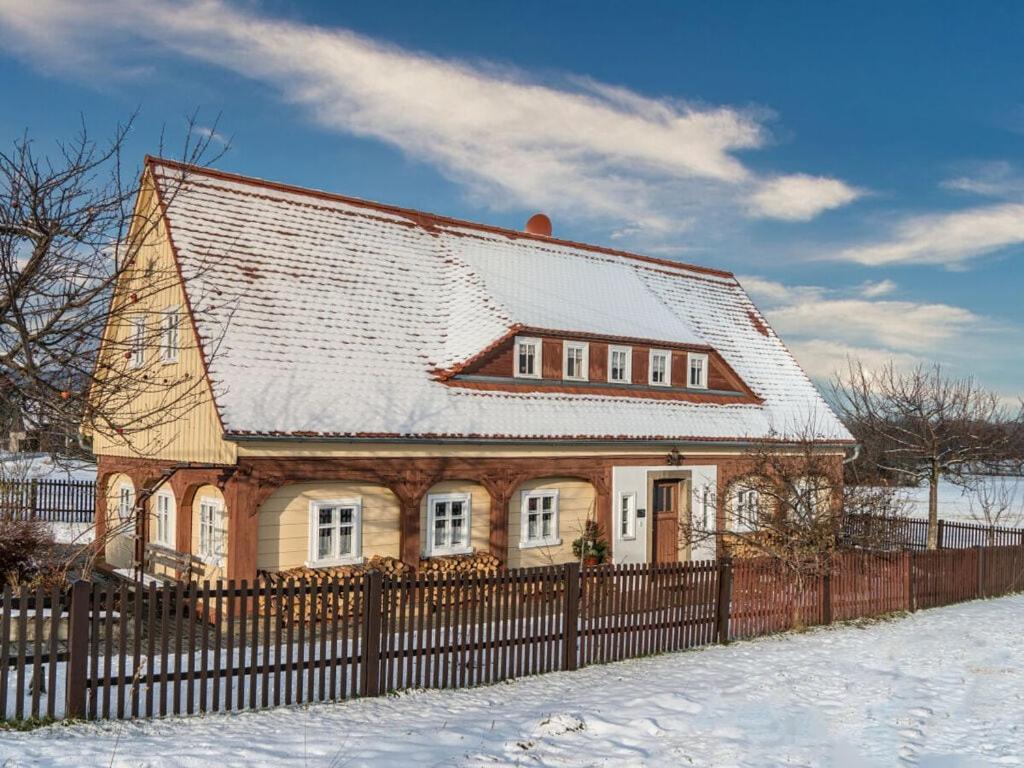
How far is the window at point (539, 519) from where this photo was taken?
17922mm

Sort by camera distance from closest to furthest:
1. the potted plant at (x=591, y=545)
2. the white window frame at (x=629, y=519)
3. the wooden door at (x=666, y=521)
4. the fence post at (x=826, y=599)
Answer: the fence post at (x=826, y=599) < the potted plant at (x=591, y=545) < the white window frame at (x=629, y=519) < the wooden door at (x=666, y=521)

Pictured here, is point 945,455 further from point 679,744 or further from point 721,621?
point 679,744

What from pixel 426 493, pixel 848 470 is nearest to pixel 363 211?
pixel 426 493

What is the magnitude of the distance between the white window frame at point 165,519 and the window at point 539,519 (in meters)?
7.22

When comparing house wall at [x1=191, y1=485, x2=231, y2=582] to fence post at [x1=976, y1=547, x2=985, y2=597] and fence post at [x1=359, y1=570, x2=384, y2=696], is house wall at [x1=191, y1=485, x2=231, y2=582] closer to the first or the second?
fence post at [x1=359, y1=570, x2=384, y2=696]

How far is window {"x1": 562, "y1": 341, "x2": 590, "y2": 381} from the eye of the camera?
1973cm

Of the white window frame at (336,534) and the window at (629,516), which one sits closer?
the white window frame at (336,534)

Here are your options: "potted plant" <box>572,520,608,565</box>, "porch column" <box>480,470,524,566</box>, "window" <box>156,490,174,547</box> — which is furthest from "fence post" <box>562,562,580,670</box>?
"window" <box>156,490,174,547</box>

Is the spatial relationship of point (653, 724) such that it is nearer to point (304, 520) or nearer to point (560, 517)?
point (304, 520)

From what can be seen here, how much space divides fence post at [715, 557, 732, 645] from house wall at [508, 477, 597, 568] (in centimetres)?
498

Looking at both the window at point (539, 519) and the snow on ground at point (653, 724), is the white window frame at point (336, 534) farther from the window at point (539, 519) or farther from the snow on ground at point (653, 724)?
the snow on ground at point (653, 724)

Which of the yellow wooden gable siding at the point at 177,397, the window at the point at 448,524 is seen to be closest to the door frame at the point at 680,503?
the window at the point at 448,524

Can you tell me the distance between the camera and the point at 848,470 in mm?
22828

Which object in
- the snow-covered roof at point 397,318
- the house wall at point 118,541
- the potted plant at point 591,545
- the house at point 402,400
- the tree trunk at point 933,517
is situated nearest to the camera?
the house at point 402,400
